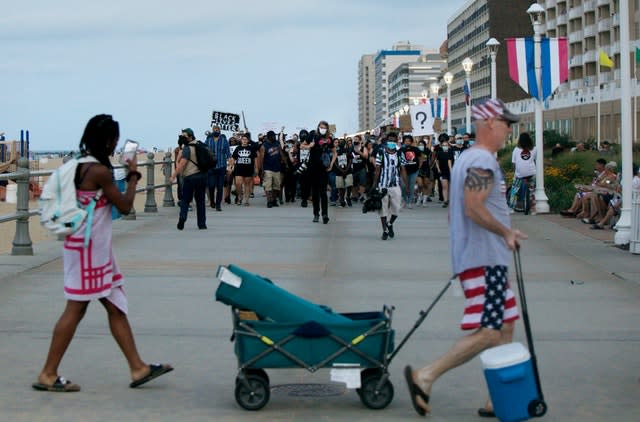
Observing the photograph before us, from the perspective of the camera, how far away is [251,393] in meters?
7.08

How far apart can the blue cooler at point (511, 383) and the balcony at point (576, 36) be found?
332 ft

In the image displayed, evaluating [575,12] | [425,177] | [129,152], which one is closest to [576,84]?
[575,12]

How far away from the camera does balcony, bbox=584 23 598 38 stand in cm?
10031

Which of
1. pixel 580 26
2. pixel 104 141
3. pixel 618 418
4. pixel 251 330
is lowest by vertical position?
pixel 618 418

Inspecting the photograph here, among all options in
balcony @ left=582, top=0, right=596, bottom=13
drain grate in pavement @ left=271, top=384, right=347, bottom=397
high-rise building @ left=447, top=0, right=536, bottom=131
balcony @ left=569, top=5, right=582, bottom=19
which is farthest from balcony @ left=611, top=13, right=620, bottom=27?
drain grate in pavement @ left=271, top=384, right=347, bottom=397

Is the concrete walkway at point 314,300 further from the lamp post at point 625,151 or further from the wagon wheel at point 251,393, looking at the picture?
the lamp post at point 625,151

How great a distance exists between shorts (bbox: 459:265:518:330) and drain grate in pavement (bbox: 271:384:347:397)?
116 centimetres

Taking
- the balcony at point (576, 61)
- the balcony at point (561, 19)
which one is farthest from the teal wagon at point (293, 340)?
the balcony at point (561, 19)

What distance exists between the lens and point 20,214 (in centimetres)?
1536

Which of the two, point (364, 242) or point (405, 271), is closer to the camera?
point (405, 271)

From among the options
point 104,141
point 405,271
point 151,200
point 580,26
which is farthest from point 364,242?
point 580,26

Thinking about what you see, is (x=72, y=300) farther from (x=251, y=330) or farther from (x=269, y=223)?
(x=269, y=223)

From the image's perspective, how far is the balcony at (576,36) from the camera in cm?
10500

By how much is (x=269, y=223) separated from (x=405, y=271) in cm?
→ 878
